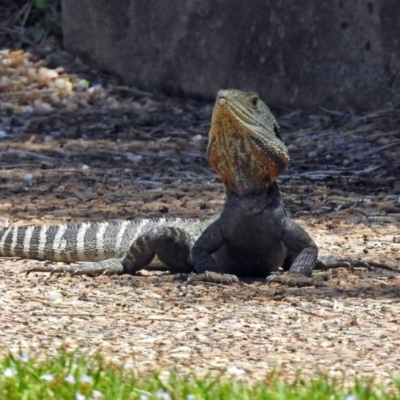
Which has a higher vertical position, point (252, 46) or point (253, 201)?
point (253, 201)

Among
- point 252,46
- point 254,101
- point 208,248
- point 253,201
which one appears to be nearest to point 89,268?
point 208,248

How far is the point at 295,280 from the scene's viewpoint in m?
6.11

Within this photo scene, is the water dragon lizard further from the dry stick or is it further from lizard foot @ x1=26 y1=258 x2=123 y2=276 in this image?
the dry stick

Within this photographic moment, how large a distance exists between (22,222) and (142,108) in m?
4.82

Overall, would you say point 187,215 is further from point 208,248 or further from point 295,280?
point 295,280

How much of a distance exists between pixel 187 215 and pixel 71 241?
55.7 inches

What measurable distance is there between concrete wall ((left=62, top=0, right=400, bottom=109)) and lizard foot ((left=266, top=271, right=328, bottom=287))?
5570 mm

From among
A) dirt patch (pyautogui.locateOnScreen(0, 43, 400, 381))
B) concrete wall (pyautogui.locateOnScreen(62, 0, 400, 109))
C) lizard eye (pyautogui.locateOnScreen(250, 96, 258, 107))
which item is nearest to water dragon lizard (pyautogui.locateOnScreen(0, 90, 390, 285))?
lizard eye (pyautogui.locateOnScreen(250, 96, 258, 107))

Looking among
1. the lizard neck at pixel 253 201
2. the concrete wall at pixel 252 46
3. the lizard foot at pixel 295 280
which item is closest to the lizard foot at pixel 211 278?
the lizard foot at pixel 295 280

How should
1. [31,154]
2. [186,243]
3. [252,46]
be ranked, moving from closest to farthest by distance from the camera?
[186,243] < [31,154] < [252,46]

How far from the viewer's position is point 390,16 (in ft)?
36.8

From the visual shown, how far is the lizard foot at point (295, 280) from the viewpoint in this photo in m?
6.11

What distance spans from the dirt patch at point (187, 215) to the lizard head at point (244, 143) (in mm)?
585

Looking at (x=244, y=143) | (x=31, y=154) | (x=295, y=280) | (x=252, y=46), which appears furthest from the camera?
(x=252, y=46)
